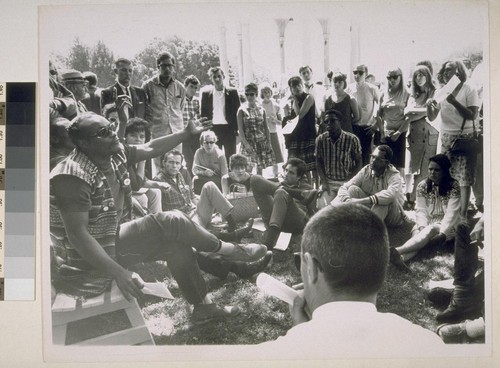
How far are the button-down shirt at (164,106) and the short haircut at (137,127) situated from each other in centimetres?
2

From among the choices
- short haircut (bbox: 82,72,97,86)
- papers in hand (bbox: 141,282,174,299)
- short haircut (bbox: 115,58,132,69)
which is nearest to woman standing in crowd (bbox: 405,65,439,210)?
papers in hand (bbox: 141,282,174,299)

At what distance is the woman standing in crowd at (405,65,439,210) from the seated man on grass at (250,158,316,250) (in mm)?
451

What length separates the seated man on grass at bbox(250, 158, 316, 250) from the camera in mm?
2285

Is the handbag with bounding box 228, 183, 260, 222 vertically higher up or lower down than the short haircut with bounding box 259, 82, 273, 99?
lower down

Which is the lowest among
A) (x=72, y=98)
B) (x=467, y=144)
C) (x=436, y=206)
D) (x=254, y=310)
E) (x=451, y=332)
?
(x=451, y=332)

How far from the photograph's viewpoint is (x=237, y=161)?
7.57ft

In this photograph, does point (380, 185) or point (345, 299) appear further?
point (380, 185)

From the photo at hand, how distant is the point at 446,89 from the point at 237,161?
99 cm

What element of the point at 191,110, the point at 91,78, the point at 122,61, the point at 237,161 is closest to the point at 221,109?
the point at 191,110

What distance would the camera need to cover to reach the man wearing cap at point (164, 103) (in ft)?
7.47

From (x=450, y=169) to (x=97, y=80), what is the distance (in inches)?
64.5

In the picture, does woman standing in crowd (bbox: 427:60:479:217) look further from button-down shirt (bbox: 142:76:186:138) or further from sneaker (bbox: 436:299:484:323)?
button-down shirt (bbox: 142:76:186:138)

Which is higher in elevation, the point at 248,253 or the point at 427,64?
the point at 427,64

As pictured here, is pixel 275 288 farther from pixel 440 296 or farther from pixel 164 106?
pixel 164 106
